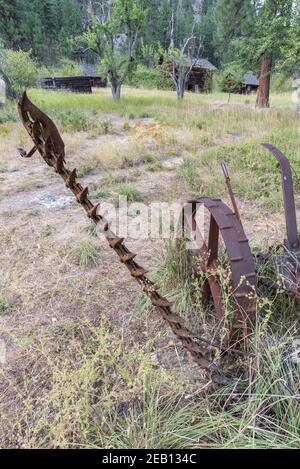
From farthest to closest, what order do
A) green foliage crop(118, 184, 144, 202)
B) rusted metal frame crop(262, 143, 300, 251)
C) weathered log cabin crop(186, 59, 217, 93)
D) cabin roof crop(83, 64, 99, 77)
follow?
cabin roof crop(83, 64, 99, 77)
weathered log cabin crop(186, 59, 217, 93)
green foliage crop(118, 184, 144, 202)
rusted metal frame crop(262, 143, 300, 251)

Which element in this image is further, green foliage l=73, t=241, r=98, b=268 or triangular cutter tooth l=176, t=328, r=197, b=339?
green foliage l=73, t=241, r=98, b=268

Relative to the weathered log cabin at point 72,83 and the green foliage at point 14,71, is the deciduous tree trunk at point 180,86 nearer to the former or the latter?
the green foliage at point 14,71

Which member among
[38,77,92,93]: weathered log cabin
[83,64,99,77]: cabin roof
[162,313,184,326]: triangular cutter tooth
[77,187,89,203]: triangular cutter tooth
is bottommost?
[162,313,184,326]: triangular cutter tooth

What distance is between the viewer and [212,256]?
5.48ft

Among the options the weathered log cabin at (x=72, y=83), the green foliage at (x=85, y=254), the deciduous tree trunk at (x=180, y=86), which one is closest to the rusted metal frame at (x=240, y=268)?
the green foliage at (x=85, y=254)

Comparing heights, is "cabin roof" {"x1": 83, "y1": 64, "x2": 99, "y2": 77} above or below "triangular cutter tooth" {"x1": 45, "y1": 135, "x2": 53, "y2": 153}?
above

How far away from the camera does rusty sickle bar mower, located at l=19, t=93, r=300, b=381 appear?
1.02 meters

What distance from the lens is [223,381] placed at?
1.29 meters

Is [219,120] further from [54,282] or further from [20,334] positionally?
[20,334]

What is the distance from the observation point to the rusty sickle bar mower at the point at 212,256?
3.35 ft

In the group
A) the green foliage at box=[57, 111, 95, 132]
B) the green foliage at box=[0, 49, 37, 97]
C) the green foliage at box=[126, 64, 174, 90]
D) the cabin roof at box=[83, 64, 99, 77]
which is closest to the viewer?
the green foliage at box=[57, 111, 95, 132]

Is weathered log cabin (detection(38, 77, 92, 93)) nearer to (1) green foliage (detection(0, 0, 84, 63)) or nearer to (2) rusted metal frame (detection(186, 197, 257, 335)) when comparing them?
(1) green foliage (detection(0, 0, 84, 63))

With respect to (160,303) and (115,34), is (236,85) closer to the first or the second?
(115,34)

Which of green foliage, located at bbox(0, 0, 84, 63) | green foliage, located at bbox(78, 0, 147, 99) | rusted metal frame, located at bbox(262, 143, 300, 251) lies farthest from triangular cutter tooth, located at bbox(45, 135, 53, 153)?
green foliage, located at bbox(0, 0, 84, 63)
